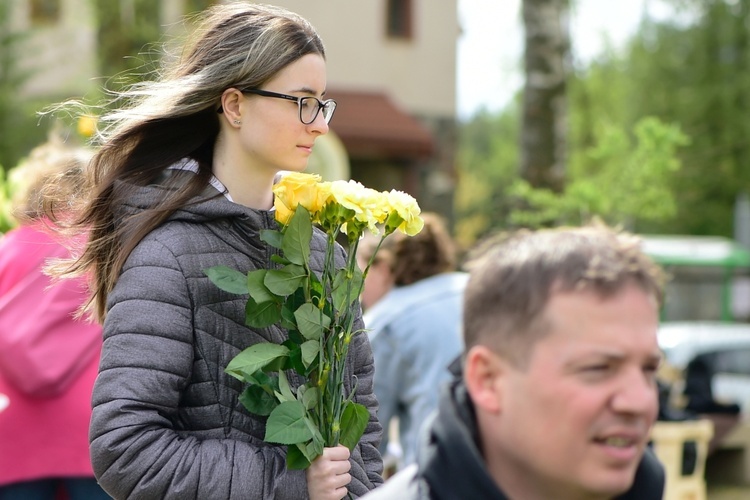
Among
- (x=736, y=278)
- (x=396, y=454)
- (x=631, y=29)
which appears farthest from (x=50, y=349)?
(x=631, y=29)

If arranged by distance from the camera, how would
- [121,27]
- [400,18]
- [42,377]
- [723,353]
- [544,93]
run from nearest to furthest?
[42,377] → [544,93] → [723,353] → [121,27] → [400,18]

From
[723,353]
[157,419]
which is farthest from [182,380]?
[723,353]

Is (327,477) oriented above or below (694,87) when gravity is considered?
above

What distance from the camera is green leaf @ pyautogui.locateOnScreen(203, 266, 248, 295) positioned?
2.56 m

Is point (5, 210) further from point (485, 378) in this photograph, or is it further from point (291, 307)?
point (485, 378)

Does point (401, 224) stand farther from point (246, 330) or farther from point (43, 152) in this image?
point (43, 152)

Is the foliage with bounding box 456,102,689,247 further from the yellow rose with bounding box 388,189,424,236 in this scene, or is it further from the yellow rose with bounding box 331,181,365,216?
the yellow rose with bounding box 331,181,365,216

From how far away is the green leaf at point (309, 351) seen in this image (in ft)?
8.52

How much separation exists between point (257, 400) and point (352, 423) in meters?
0.25

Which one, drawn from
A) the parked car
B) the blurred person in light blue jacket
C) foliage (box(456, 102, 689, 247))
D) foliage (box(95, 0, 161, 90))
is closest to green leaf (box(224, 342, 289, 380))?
the blurred person in light blue jacket

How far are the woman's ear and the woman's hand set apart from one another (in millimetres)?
775

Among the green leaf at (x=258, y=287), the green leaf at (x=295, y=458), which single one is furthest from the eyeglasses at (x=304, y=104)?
the green leaf at (x=295, y=458)

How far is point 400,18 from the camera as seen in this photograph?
2225 centimetres

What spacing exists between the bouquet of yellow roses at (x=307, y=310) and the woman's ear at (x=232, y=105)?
179mm
